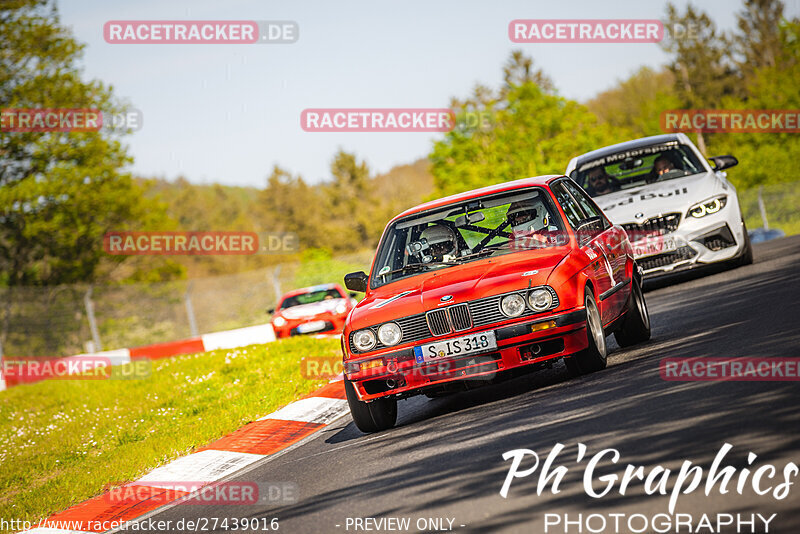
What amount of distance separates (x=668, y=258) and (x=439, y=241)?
16.9ft

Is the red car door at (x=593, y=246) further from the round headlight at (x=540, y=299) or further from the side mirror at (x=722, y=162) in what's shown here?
the side mirror at (x=722, y=162)

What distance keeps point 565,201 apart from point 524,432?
3.11 metres

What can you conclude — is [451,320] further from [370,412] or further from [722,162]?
[722,162]

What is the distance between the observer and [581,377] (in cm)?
729

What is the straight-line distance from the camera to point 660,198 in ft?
40.2

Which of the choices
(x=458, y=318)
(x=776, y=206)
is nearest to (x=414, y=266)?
(x=458, y=318)

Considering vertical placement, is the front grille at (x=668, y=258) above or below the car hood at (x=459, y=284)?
below

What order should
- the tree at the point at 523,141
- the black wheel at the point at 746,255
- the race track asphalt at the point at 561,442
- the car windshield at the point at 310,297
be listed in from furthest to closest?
the tree at the point at 523,141, the car windshield at the point at 310,297, the black wheel at the point at 746,255, the race track asphalt at the point at 561,442

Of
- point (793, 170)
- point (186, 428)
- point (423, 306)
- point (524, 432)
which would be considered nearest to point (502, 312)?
point (423, 306)

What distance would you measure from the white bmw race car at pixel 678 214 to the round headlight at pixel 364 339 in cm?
605

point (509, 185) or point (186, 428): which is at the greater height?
point (509, 185)

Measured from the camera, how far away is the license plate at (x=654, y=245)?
1198 cm

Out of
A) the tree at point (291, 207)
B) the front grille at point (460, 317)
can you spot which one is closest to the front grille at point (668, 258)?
the front grille at point (460, 317)

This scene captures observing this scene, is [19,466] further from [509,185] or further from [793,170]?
[793,170]
